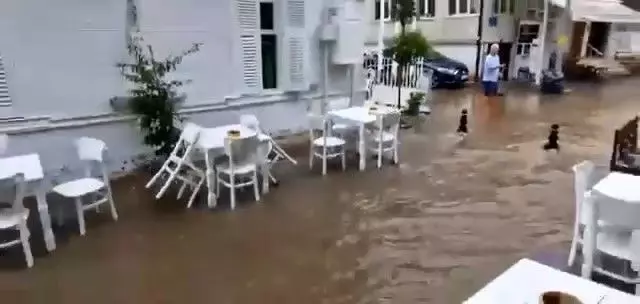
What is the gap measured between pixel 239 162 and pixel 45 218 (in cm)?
196

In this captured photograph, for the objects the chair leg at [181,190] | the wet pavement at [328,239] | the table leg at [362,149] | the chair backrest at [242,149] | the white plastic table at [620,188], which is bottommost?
the wet pavement at [328,239]

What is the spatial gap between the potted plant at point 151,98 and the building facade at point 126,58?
0.46 feet

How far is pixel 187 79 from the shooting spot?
735cm

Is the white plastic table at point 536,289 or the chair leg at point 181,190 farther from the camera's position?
the chair leg at point 181,190

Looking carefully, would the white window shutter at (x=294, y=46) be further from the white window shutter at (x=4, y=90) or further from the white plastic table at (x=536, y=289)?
the white plastic table at (x=536, y=289)

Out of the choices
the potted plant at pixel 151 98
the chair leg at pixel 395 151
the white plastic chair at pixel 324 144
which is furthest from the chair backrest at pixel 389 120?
the potted plant at pixel 151 98

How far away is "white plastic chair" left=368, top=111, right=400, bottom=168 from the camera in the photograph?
6.98 metres

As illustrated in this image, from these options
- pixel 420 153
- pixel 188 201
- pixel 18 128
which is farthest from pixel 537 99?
pixel 18 128

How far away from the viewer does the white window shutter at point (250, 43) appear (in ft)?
26.0

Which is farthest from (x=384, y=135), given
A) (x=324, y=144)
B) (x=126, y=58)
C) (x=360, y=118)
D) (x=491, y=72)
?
(x=491, y=72)

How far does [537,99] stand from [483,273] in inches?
428

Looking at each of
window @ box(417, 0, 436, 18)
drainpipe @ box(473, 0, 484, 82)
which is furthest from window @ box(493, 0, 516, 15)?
window @ box(417, 0, 436, 18)

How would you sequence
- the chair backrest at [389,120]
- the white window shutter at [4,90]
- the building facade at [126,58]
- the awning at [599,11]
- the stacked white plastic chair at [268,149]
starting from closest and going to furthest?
1. the white window shutter at [4,90]
2. the building facade at [126,58]
3. the stacked white plastic chair at [268,149]
4. the chair backrest at [389,120]
5. the awning at [599,11]

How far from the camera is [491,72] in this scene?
14.1 meters
